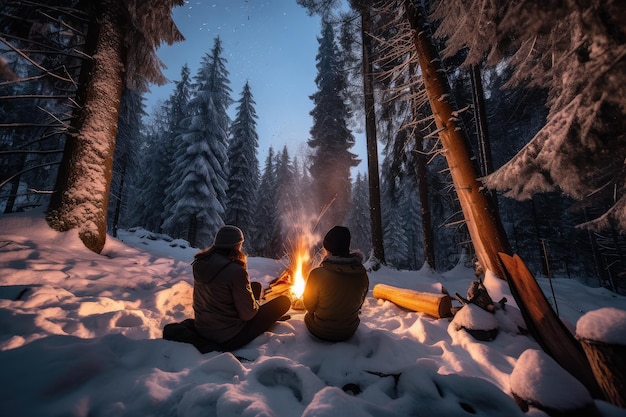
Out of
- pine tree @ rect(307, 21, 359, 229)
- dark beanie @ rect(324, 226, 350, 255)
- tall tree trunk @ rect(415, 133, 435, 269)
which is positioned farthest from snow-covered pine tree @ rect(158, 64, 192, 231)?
dark beanie @ rect(324, 226, 350, 255)

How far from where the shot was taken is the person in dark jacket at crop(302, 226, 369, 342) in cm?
325

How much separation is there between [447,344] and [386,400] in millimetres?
1886

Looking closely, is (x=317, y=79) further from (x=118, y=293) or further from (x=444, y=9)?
(x=118, y=293)

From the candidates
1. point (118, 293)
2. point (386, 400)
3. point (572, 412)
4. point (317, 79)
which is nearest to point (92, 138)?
point (118, 293)

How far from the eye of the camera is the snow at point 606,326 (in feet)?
5.86

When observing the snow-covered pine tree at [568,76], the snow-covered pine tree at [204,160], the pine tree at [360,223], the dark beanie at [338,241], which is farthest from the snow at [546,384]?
the pine tree at [360,223]

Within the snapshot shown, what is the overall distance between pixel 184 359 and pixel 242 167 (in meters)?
24.7

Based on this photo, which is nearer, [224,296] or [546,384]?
Answer: [546,384]

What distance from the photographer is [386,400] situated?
2.04 meters

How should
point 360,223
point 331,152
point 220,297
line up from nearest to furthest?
point 220,297, point 331,152, point 360,223

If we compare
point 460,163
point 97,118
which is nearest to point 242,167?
point 97,118

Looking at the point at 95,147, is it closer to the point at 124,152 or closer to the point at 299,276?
the point at 299,276

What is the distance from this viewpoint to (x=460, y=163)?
468cm

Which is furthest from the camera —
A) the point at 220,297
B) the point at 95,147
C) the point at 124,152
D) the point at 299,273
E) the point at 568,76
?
the point at 124,152
